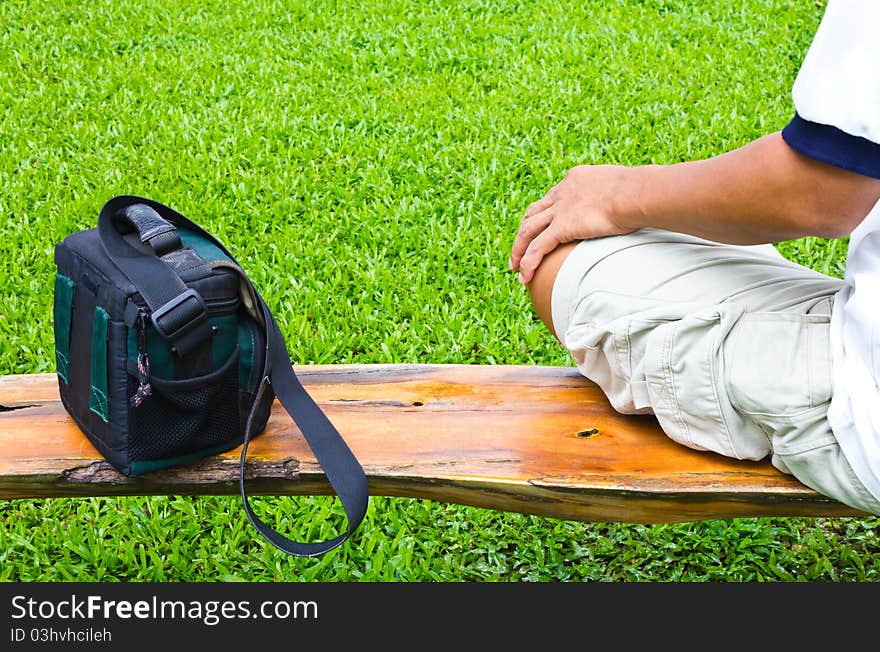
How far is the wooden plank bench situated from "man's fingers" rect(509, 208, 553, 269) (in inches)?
12.1

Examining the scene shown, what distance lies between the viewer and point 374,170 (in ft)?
14.1

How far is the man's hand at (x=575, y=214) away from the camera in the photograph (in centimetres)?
178

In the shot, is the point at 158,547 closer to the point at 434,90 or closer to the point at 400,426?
the point at 400,426

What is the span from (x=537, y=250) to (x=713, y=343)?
1.46 feet

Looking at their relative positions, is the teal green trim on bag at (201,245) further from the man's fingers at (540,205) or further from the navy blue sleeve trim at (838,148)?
the navy blue sleeve trim at (838,148)

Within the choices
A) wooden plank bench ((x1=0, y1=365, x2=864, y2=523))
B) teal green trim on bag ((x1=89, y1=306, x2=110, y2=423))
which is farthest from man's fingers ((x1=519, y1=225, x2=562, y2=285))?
teal green trim on bag ((x1=89, y1=306, x2=110, y2=423))

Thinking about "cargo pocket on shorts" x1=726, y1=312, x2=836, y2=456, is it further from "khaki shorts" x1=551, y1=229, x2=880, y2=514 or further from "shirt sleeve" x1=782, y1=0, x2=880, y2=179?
"shirt sleeve" x1=782, y1=0, x2=880, y2=179

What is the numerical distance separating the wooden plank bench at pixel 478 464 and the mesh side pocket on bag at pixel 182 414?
2.7 inches

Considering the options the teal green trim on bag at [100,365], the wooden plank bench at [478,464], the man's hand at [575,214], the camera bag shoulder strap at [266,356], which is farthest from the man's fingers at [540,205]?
the teal green trim on bag at [100,365]

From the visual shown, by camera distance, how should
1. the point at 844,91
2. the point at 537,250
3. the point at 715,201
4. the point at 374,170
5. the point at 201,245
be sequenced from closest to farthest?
the point at 844,91 < the point at 715,201 < the point at 201,245 < the point at 537,250 < the point at 374,170

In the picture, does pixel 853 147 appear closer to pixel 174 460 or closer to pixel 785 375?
pixel 785 375

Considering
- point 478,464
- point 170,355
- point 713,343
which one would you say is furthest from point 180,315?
point 713,343

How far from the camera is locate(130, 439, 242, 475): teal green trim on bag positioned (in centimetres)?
171

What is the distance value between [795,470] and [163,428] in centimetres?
113
